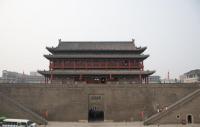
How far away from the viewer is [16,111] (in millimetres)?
32438

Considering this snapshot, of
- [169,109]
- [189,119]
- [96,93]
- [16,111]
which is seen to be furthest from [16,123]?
[189,119]

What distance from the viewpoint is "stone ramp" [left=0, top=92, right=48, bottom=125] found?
105 ft

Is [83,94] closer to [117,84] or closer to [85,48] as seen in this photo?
[117,84]

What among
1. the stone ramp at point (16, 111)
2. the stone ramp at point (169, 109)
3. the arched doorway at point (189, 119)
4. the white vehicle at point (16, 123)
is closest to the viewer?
the white vehicle at point (16, 123)

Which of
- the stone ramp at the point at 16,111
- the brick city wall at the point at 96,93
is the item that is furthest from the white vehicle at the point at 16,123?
the brick city wall at the point at 96,93

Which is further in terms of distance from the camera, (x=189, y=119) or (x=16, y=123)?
(x=189, y=119)

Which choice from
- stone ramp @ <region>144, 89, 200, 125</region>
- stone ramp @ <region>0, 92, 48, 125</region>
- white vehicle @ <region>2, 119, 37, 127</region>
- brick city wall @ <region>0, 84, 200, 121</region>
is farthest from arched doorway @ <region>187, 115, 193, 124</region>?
white vehicle @ <region>2, 119, 37, 127</region>

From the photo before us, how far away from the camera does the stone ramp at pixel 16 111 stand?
105 ft

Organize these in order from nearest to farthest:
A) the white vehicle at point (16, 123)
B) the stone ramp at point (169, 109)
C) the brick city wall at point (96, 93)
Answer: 1. the white vehicle at point (16, 123)
2. the stone ramp at point (169, 109)
3. the brick city wall at point (96, 93)

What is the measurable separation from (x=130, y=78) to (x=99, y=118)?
7521mm

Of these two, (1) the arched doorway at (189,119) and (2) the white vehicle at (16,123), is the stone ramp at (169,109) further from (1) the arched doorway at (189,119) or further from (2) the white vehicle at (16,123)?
(2) the white vehicle at (16,123)

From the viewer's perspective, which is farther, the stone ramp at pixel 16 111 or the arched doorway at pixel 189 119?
the arched doorway at pixel 189 119

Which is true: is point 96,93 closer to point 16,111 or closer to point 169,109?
point 169,109

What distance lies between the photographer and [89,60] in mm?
39375
